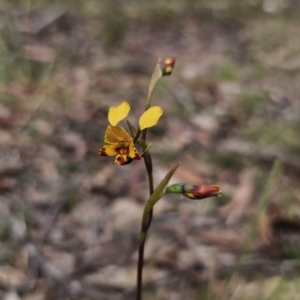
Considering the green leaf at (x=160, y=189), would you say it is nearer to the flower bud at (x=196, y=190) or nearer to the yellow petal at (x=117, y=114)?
the flower bud at (x=196, y=190)

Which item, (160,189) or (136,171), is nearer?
(160,189)

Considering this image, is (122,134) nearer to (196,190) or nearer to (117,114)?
(117,114)

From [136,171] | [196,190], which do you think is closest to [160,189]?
[196,190]

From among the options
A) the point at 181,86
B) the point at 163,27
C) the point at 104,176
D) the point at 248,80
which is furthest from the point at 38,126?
the point at 163,27

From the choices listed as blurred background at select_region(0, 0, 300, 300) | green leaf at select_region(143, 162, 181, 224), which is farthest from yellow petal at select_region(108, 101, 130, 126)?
blurred background at select_region(0, 0, 300, 300)

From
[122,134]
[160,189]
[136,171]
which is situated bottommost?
[136,171]

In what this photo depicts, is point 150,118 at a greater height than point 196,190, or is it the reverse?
point 150,118

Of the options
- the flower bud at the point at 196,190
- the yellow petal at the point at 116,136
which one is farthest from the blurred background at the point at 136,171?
the yellow petal at the point at 116,136

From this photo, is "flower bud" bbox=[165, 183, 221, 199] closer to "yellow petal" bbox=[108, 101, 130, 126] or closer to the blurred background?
"yellow petal" bbox=[108, 101, 130, 126]
